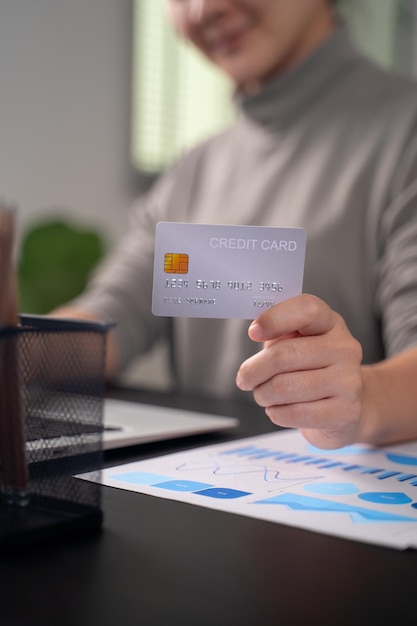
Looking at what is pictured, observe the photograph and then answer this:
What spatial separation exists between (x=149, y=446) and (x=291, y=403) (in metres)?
0.20

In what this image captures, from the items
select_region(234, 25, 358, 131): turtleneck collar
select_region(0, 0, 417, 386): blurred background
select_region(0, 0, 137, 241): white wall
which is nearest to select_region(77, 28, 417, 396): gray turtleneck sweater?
select_region(234, 25, 358, 131): turtleneck collar

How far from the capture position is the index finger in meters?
0.58

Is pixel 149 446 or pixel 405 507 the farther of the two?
pixel 149 446

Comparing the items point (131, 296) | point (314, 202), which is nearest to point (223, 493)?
point (314, 202)

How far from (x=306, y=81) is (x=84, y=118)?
1.30 m

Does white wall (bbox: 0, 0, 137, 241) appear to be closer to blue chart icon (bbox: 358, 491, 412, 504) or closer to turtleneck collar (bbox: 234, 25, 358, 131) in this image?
turtleneck collar (bbox: 234, 25, 358, 131)

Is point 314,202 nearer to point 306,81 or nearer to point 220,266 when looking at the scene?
point 306,81

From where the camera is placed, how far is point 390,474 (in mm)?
677

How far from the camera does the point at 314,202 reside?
1252 mm

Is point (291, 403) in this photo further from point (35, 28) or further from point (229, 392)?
point (35, 28)

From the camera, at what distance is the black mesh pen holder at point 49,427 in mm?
481

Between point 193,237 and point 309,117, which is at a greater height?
point 309,117

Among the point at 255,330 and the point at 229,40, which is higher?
the point at 229,40

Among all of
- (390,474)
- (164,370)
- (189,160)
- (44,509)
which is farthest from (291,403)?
(164,370)
